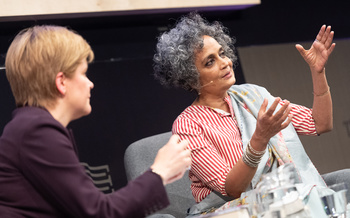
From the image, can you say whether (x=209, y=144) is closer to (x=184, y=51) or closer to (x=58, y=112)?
(x=184, y=51)

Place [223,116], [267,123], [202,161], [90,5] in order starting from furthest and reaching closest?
[90,5]
[223,116]
[202,161]
[267,123]

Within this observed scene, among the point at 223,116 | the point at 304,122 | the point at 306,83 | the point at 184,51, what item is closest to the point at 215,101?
the point at 223,116

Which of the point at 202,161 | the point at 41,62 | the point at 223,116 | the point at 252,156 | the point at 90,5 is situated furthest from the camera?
the point at 90,5

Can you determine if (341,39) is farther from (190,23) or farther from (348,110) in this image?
(190,23)

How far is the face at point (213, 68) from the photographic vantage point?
7.90 feet

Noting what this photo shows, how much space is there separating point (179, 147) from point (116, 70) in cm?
179

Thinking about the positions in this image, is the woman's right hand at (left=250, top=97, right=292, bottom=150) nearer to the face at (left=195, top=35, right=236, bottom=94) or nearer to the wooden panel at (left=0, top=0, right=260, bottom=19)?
the face at (left=195, top=35, right=236, bottom=94)

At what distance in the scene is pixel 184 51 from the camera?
8.06 feet

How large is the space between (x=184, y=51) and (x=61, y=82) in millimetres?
1059

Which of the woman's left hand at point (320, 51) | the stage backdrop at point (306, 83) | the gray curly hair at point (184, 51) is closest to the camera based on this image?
the woman's left hand at point (320, 51)

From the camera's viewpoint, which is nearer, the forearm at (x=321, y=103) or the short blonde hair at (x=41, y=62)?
the short blonde hair at (x=41, y=62)

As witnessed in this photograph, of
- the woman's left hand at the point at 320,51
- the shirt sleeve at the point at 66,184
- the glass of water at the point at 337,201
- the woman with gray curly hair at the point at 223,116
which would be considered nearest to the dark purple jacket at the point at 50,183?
the shirt sleeve at the point at 66,184

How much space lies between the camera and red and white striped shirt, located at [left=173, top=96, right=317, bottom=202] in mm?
2215

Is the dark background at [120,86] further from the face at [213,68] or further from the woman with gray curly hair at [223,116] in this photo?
the face at [213,68]
